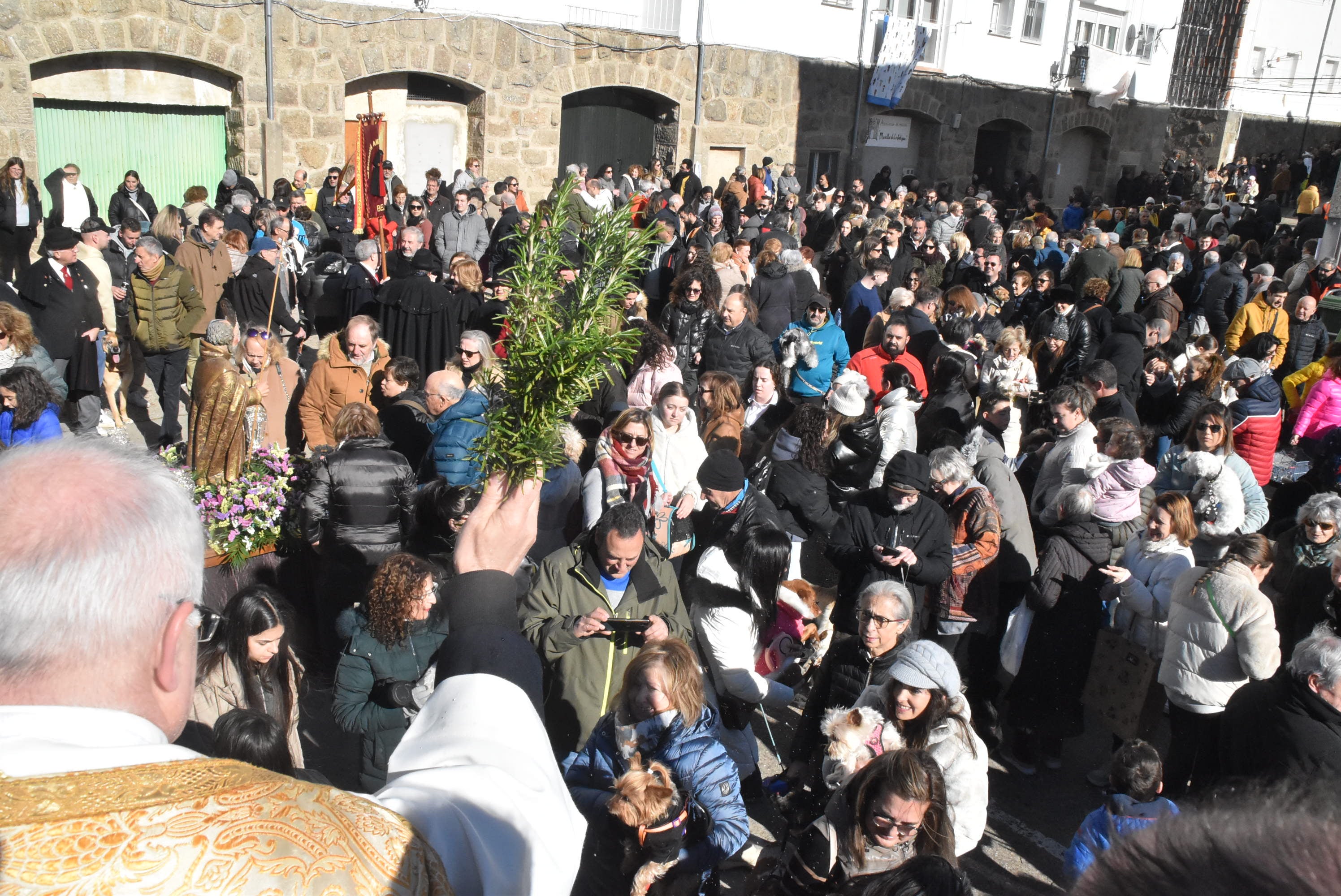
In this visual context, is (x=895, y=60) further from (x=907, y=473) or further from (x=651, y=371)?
(x=907, y=473)

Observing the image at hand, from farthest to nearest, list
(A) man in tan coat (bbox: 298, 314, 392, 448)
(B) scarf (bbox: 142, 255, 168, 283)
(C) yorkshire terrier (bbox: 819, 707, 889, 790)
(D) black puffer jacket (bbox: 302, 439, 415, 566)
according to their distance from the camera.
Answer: (B) scarf (bbox: 142, 255, 168, 283) < (A) man in tan coat (bbox: 298, 314, 392, 448) < (D) black puffer jacket (bbox: 302, 439, 415, 566) < (C) yorkshire terrier (bbox: 819, 707, 889, 790)

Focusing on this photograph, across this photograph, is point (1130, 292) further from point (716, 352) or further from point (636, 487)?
point (636, 487)

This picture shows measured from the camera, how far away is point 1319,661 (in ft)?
10.9

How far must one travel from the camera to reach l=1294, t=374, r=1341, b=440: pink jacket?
723cm

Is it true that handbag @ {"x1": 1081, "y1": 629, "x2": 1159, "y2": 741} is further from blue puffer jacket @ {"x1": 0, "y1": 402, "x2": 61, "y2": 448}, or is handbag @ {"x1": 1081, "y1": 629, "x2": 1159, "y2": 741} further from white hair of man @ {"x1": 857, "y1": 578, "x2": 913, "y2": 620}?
blue puffer jacket @ {"x1": 0, "y1": 402, "x2": 61, "y2": 448}

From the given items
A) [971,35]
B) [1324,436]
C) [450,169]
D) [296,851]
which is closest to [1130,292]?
[1324,436]

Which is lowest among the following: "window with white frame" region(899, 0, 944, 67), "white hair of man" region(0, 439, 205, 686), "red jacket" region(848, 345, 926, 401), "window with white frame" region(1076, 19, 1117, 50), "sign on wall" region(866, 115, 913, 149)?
"red jacket" region(848, 345, 926, 401)

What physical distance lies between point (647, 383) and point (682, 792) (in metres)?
3.73

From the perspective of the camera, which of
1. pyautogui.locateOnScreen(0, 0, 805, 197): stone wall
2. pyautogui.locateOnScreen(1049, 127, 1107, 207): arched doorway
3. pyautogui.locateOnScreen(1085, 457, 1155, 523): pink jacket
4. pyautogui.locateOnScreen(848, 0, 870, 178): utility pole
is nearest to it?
pyautogui.locateOnScreen(1085, 457, 1155, 523): pink jacket

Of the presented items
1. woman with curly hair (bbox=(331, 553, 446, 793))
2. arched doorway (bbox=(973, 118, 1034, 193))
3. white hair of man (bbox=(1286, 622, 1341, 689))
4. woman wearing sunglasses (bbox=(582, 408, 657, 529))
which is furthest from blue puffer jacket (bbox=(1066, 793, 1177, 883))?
arched doorway (bbox=(973, 118, 1034, 193))

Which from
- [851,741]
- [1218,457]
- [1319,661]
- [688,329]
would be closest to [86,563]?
[851,741]

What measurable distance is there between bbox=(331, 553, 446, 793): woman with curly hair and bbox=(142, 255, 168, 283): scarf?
5.19 m

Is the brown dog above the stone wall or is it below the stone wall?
below

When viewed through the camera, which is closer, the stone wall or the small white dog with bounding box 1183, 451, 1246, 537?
the small white dog with bounding box 1183, 451, 1246, 537
